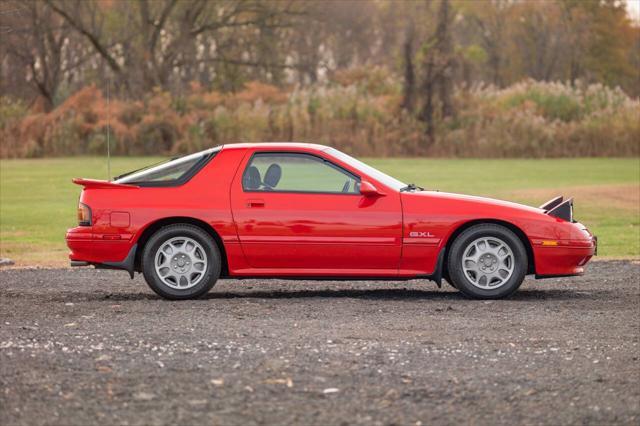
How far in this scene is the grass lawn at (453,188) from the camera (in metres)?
18.6

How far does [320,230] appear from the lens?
11.4 meters

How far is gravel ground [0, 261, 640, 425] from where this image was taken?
6867 millimetres

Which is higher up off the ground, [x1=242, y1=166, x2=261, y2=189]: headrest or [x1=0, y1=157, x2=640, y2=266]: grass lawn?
[x1=242, y1=166, x2=261, y2=189]: headrest

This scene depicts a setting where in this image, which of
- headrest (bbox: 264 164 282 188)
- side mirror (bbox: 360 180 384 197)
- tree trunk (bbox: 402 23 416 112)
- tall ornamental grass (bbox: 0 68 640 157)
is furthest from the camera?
tree trunk (bbox: 402 23 416 112)

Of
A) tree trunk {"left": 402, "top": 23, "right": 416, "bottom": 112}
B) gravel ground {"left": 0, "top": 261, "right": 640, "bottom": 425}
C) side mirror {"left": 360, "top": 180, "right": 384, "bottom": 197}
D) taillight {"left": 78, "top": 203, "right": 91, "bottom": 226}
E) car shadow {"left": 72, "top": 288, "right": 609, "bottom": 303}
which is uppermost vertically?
tree trunk {"left": 402, "top": 23, "right": 416, "bottom": 112}

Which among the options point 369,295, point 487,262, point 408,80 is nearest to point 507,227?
point 487,262

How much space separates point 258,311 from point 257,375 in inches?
116

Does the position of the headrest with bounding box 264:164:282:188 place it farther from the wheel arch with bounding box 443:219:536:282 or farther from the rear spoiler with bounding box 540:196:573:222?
the rear spoiler with bounding box 540:196:573:222

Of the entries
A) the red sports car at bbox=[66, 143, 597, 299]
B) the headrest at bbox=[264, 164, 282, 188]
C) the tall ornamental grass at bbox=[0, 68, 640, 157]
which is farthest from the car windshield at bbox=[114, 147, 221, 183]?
the tall ornamental grass at bbox=[0, 68, 640, 157]

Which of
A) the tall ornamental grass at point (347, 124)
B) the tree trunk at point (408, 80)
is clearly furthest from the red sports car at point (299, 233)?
the tree trunk at point (408, 80)

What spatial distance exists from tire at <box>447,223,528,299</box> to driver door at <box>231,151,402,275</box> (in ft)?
1.74

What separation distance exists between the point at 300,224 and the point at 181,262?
1.06 metres

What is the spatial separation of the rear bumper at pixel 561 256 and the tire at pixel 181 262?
9.01 feet

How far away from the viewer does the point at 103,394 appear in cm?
722
